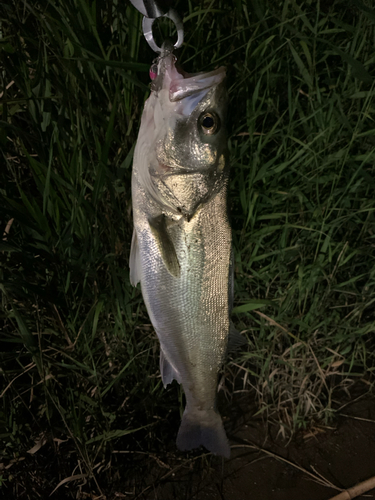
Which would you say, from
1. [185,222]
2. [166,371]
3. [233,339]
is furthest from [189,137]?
[166,371]

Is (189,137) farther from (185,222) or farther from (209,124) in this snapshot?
(185,222)

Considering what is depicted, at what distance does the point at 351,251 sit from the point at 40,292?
1.93 metres

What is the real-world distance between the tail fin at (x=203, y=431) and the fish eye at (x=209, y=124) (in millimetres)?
1253

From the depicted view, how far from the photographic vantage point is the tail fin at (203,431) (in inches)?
59.9

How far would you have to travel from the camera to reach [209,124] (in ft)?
3.82

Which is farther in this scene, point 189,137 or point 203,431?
point 203,431

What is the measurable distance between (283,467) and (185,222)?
204 cm

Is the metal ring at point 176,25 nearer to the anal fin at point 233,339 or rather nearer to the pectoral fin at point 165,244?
the pectoral fin at point 165,244

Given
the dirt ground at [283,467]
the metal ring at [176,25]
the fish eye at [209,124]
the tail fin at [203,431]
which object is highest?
the metal ring at [176,25]

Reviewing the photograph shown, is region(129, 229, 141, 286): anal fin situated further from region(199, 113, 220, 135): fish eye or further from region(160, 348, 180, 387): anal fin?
region(199, 113, 220, 135): fish eye

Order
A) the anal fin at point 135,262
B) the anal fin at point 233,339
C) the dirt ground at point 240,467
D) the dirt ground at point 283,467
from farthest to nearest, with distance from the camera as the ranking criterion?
the dirt ground at point 283,467, the dirt ground at point 240,467, the anal fin at point 233,339, the anal fin at point 135,262

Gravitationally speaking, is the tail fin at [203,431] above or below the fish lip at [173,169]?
below

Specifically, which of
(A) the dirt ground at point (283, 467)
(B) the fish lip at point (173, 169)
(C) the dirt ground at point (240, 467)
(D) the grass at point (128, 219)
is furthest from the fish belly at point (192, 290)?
(A) the dirt ground at point (283, 467)

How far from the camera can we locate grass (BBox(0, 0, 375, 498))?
1410mm
